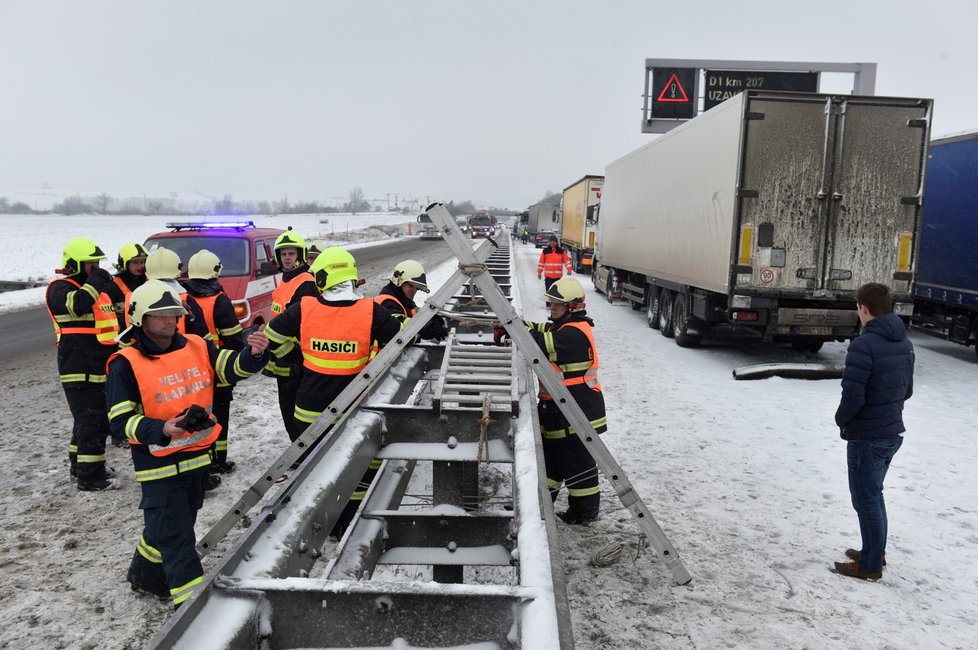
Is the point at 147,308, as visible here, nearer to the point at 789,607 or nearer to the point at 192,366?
the point at 192,366

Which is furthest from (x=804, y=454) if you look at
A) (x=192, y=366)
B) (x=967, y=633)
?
(x=192, y=366)

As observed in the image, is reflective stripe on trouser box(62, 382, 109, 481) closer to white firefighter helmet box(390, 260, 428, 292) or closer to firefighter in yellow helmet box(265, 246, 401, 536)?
firefighter in yellow helmet box(265, 246, 401, 536)

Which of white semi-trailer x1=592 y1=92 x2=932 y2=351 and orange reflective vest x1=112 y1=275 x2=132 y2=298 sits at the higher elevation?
white semi-trailer x1=592 y1=92 x2=932 y2=351

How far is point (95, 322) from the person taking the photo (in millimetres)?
5469

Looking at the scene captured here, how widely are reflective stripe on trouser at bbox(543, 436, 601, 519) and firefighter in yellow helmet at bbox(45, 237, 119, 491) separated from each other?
3.45 m

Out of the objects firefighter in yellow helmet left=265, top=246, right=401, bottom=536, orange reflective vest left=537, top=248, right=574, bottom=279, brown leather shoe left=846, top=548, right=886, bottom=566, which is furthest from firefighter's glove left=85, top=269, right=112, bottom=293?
orange reflective vest left=537, top=248, right=574, bottom=279

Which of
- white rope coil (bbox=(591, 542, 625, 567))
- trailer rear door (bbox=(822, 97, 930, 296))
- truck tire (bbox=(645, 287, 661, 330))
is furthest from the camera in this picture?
truck tire (bbox=(645, 287, 661, 330))

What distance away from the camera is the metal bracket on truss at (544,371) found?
10.7 ft

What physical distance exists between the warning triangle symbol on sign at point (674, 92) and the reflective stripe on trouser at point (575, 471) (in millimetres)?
15564

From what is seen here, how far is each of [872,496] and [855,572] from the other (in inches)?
19.3

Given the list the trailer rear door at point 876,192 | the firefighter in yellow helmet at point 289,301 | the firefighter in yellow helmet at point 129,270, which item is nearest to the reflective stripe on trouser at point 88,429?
the firefighter in yellow helmet at point 129,270

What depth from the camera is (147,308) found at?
3.19 meters

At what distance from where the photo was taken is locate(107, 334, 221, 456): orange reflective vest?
10.8ft

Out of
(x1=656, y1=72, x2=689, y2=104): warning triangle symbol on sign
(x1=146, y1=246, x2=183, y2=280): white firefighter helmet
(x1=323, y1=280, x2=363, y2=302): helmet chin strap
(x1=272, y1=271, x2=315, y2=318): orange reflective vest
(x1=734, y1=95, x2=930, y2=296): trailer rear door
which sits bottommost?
(x1=272, y1=271, x2=315, y2=318): orange reflective vest
